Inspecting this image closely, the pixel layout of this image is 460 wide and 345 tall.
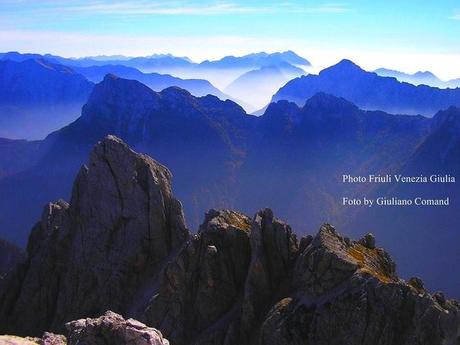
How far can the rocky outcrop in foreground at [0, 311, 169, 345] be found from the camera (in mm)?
40812

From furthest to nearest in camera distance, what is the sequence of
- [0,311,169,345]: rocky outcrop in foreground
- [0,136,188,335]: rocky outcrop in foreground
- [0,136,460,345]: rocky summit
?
1. [0,136,188,335]: rocky outcrop in foreground
2. [0,136,460,345]: rocky summit
3. [0,311,169,345]: rocky outcrop in foreground

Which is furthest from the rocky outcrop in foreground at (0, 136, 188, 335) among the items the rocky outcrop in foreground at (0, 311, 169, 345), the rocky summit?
the rocky outcrop in foreground at (0, 311, 169, 345)

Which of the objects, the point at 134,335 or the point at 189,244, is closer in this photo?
the point at 134,335

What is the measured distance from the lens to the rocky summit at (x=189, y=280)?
55.1m

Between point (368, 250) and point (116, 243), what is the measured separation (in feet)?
115

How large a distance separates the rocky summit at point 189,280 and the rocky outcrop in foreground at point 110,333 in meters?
0.10

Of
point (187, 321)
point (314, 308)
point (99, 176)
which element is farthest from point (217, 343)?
point (99, 176)

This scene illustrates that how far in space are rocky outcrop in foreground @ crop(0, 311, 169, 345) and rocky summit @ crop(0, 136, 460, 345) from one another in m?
0.10

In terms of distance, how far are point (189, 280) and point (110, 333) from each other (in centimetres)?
2967

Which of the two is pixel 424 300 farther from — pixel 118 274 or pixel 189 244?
pixel 118 274

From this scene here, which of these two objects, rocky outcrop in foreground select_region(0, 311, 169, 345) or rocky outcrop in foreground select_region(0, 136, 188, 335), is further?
rocky outcrop in foreground select_region(0, 136, 188, 335)

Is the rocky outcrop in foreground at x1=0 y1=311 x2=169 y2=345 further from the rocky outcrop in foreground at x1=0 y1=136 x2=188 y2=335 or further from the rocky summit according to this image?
the rocky outcrop in foreground at x1=0 y1=136 x2=188 y2=335

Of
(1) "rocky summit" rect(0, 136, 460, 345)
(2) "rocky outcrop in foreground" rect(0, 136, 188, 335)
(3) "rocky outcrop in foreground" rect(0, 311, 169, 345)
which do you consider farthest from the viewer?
(2) "rocky outcrop in foreground" rect(0, 136, 188, 335)

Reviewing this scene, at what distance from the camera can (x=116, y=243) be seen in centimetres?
8369
